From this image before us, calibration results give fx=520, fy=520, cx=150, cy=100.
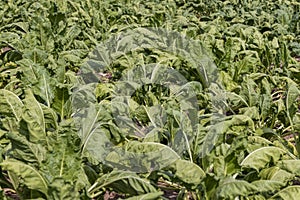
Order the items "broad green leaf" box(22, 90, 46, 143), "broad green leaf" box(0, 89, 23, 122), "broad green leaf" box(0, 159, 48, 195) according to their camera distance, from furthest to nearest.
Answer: "broad green leaf" box(0, 89, 23, 122) < "broad green leaf" box(22, 90, 46, 143) < "broad green leaf" box(0, 159, 48, 195)

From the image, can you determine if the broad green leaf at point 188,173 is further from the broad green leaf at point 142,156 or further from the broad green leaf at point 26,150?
the broad green leaf at point 26,150

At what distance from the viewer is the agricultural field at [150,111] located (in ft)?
10.8

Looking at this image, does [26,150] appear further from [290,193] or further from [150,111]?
[290,193]

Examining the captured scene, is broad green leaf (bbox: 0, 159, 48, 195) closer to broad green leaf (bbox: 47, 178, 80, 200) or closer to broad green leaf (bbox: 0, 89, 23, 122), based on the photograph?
broad green leaf (bbox: 47, 178, 80, 200)

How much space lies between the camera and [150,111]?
15.1 ft

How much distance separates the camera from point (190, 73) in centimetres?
593

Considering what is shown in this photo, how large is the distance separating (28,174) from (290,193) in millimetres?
1624

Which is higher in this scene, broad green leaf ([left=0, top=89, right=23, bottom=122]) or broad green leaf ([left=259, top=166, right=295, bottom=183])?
broad green leaf ([left=0, top=89, right=23, bottom=122])

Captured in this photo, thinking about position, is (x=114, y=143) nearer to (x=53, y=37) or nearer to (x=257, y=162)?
(x=257, y=162)

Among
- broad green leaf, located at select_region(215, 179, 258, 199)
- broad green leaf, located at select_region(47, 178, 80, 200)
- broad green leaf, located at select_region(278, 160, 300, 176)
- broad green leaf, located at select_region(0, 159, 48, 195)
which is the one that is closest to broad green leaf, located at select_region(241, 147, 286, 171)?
broad green leaf, located at select_region(278, 160, 300, 176)

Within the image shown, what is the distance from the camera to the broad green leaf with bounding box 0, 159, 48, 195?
9.90 feet

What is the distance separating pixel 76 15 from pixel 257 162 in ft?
19.7

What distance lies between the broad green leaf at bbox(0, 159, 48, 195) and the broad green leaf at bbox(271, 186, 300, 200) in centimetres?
147

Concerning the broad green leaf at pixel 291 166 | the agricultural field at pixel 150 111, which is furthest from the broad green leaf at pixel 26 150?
the broad green leaf at pixel 291 166
